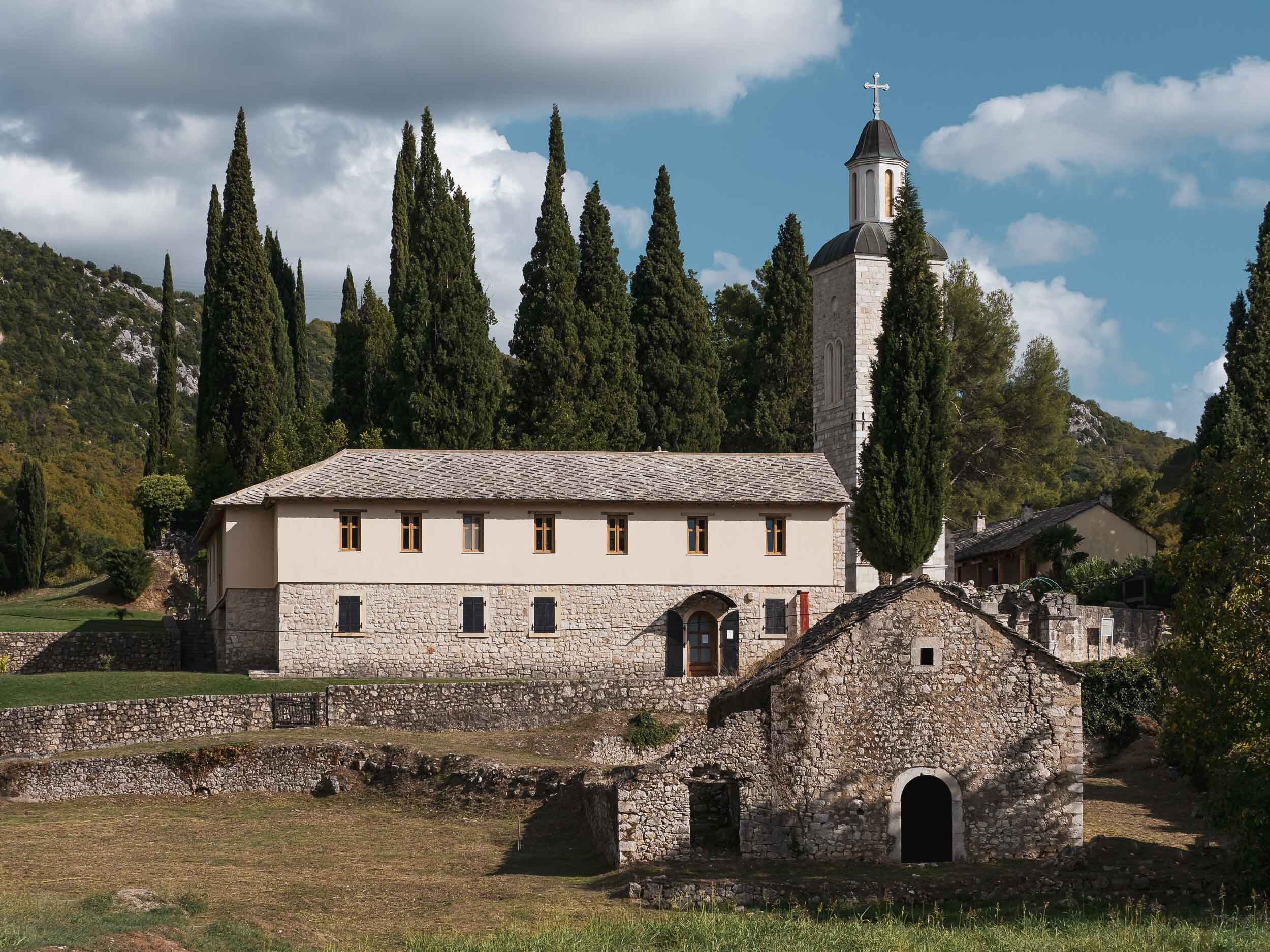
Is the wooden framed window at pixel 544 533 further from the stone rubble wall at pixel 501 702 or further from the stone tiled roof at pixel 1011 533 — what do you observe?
the stone tiled roof at pixel 1011 533

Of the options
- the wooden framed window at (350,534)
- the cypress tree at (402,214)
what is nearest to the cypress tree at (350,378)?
the cypress tree at (402,214)

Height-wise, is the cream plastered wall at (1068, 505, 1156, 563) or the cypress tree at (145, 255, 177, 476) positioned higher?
the cypress tree at (145, 255, 177, 476)

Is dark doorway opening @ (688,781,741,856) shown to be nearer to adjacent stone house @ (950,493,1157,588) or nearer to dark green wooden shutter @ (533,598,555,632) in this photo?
dark green wooden shutter @ (533,598,555,632)

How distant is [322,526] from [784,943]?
24.7 meters

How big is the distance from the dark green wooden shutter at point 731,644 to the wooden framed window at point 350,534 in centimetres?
987

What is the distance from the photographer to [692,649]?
141 feet

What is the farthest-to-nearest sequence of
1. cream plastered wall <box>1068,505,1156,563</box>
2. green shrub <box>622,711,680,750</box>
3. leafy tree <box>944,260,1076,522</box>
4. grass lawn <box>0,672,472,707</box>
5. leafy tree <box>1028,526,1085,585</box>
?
leafy tree <box>944,260,1076,522</box> → cream plastered wall <box>1068,505,1156,563</box> → leafy tree <box>1028,526,1085,585</box> → grass lawn <box>0,672,472,707</box> → green shrub <box>622,711,680,750</box>

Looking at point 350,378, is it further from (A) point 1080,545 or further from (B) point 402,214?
(A) point 1080,545

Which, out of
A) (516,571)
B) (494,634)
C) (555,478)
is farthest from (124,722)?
(555,478)

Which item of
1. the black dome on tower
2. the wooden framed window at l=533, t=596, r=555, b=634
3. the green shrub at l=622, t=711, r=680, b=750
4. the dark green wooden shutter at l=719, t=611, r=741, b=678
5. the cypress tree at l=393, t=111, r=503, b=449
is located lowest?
the green shrub at l=622, t=711, r=680, b=750

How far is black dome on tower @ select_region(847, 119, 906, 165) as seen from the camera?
57.3m

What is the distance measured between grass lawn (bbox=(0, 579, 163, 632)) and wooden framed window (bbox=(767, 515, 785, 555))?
17951 mm

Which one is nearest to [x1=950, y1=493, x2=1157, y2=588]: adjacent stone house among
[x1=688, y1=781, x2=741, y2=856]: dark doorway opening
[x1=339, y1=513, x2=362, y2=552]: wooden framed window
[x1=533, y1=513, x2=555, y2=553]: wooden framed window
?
[x1=533, y1=513, x2=555, y2=553]: wooden framed window

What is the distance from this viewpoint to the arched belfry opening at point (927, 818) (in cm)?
2731
